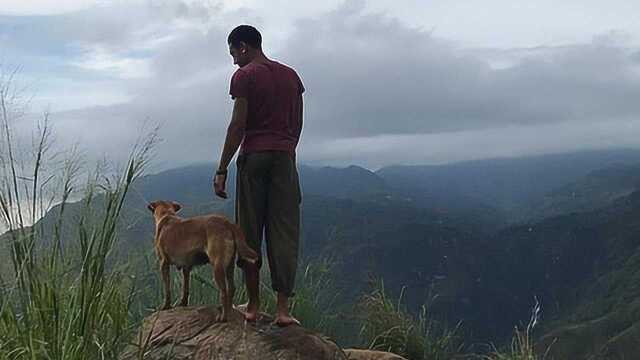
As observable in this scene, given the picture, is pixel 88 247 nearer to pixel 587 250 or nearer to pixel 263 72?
pixel 263 72

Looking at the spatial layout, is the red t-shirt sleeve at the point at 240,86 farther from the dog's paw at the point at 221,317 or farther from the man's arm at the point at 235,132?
the dog's paw at the point at 221,317

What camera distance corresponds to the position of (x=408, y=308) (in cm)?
921

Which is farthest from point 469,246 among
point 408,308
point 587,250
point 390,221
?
point 408,308

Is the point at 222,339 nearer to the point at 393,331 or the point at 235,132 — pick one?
the point at 235,132

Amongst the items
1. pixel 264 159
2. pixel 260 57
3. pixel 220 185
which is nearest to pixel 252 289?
pixel 220 185

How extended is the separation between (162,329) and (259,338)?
2.26 ft

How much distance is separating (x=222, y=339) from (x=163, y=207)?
3.40ft

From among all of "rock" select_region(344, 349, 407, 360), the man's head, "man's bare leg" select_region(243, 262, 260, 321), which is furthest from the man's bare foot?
the man's head

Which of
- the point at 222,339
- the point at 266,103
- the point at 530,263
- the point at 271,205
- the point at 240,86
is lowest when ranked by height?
the point at 530,263

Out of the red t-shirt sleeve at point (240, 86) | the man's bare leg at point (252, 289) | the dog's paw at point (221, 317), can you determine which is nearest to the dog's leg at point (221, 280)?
the dog's paw at point (221, 317)

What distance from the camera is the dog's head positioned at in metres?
6.37

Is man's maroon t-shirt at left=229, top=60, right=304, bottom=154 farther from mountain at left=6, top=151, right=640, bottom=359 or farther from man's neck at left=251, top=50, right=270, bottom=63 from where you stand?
mountain at left=6, top=151, right=640, bottom=359

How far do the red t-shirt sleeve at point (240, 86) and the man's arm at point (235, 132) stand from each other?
0.04 metres

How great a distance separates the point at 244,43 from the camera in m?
6.29
